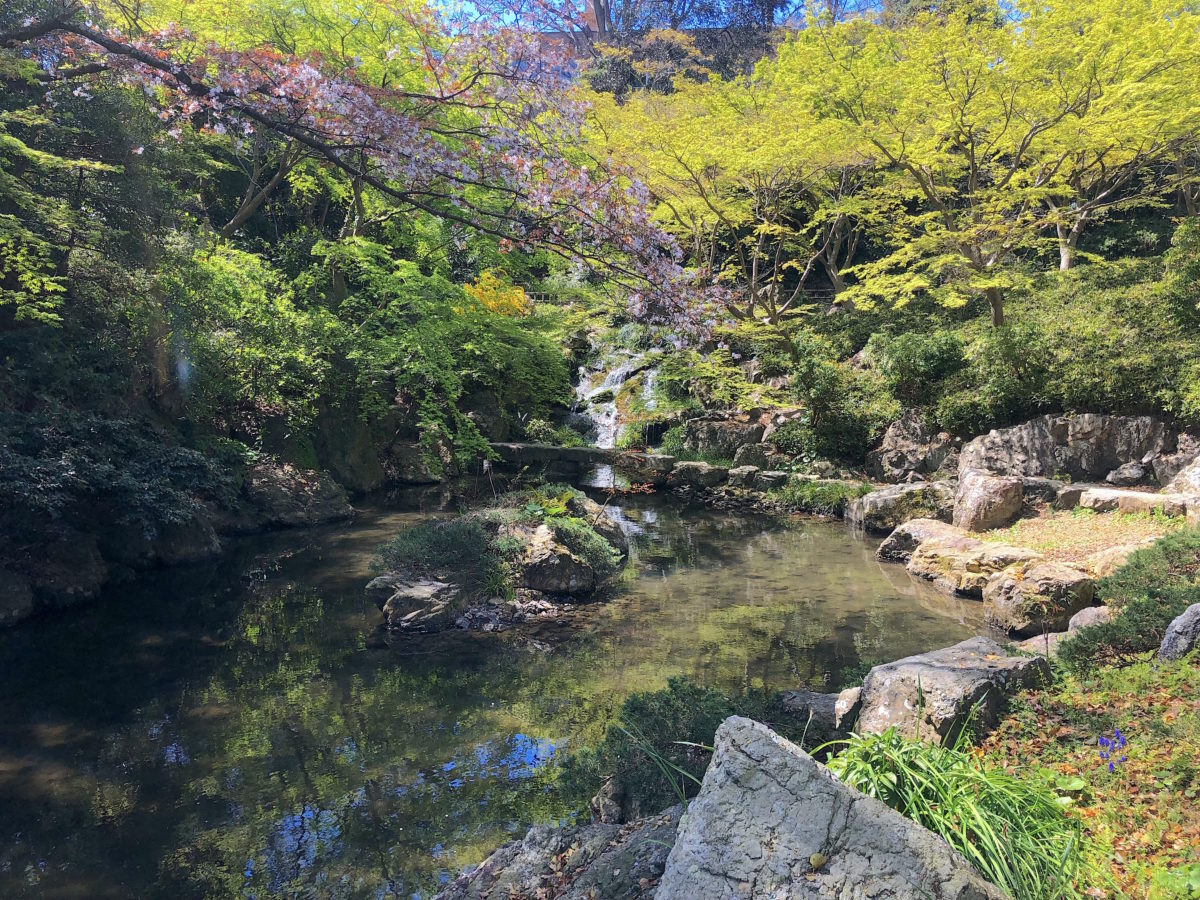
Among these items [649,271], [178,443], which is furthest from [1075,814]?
[178,443]

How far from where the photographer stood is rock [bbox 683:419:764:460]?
15.9m

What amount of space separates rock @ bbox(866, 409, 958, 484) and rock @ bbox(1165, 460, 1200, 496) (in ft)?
11.1

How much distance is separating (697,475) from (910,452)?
411 cm

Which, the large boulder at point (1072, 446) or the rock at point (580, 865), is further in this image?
the large boulder at point (1072, 446)

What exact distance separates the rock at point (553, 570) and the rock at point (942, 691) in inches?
176

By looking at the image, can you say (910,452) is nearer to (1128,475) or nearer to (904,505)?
(904,505)

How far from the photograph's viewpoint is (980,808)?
93.8 inches

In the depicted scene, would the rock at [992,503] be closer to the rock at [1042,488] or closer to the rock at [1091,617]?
the rock at [1042,488]

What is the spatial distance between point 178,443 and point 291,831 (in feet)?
23.8

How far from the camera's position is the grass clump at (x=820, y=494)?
12594 mm

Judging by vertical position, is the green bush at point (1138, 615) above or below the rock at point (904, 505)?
above

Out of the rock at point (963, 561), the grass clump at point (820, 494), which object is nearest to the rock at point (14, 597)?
the rock at point (963, 561)

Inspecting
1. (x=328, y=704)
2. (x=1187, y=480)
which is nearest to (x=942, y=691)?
(x=328, y=704)

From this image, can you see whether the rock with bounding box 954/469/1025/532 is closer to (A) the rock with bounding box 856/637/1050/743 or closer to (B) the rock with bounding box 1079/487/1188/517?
(B) the rock with bounding box 1079/487/1188/517
